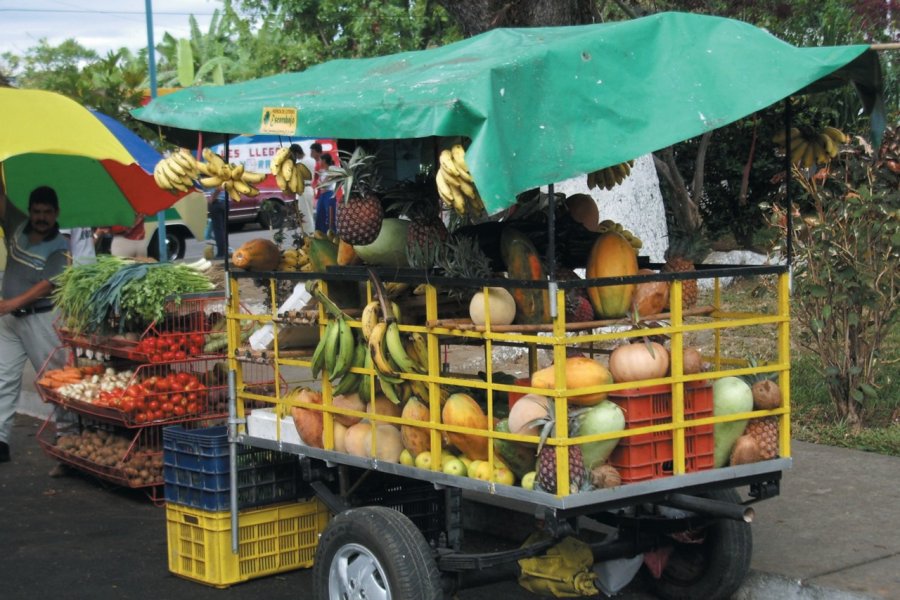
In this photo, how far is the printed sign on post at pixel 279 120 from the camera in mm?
4621

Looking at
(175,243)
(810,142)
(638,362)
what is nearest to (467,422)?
(638,362)

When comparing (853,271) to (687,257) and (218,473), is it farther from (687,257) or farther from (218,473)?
(218,473)

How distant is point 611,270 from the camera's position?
4.62 m

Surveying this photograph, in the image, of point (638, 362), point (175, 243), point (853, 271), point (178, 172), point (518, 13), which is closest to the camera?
point (638, 362)

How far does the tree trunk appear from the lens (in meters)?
8.72

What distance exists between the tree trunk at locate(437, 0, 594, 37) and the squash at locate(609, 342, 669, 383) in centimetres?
495

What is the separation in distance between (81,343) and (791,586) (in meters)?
5.06

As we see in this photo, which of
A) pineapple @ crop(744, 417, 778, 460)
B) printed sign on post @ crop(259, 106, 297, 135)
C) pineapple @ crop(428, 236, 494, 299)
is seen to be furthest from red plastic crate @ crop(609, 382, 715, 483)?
printed sign on post @ crop(259, 106, 297, 135)

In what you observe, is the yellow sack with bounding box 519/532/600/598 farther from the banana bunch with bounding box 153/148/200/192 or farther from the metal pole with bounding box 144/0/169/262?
the metal pole with bounding box 144/0/169/262

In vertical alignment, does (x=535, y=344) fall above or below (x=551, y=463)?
above

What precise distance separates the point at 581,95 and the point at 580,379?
3.39ft

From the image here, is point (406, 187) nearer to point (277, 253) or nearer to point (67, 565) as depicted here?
point (277, 253)

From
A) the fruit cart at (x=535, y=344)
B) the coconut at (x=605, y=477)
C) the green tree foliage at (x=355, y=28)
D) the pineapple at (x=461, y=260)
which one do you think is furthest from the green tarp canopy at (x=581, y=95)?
the green tree foliage at (x=355, y=28)

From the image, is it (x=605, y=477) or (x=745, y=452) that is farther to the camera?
(x=745, y=452)
